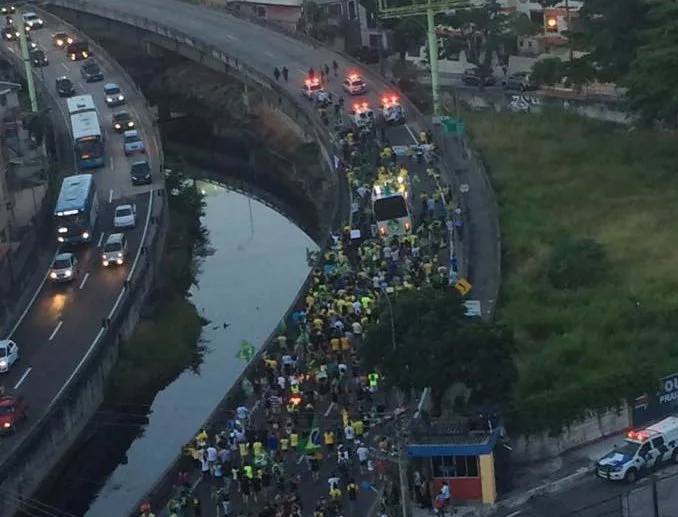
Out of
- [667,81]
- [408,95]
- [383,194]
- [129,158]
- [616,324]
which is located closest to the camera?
[616,324]

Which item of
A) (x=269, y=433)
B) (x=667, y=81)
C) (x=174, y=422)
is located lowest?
(x=174, y=422)

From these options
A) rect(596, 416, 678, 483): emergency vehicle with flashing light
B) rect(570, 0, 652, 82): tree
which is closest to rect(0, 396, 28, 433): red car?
rect(596, 416, 678, 483): emergency vehicle with flashing light

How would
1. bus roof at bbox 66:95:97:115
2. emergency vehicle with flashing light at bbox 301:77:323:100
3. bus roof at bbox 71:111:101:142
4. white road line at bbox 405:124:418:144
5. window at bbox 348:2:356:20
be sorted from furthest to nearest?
window at bbox 348:2:356:20, emergency vehicle with flashing light at bbox 301:77:323:100, bus roof at bbox 66:95:97:115, bus roof at bbox 71:111:101:142, white road line at bbox 405:124:418:144

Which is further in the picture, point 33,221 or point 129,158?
point 129,158

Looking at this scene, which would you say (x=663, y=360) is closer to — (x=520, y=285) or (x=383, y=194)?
(x=520, y=285)

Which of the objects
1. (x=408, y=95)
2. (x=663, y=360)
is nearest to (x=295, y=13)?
(x=408, y=95)

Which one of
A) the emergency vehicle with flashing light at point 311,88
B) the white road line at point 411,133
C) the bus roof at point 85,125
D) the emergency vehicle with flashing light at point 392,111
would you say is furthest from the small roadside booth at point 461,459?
the emergency vehicle with flashing light at point 311,88

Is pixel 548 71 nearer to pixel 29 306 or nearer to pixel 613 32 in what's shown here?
pixel 613 32

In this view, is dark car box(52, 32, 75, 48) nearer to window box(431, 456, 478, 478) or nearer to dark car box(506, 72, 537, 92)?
dark car box(506, 72, 537, 92)
